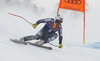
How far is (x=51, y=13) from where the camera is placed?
31.4 ft

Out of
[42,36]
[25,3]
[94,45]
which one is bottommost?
[94,45]

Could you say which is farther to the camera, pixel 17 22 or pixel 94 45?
pixel 17 22

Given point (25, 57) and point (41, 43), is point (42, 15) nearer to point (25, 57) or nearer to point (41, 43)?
point (41, 43)

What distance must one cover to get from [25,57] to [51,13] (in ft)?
20.6

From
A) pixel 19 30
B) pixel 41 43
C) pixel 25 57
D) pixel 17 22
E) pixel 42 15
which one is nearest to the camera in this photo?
pixel 25 57

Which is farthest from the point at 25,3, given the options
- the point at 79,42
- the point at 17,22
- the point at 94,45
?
the point at 94,45

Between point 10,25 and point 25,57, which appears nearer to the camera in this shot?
point 25,57

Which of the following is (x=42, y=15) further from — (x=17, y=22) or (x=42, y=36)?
(x=42, y=36)

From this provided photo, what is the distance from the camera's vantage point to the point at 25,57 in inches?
136

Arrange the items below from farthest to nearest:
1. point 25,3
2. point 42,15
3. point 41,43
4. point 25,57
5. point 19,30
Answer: point 25,3 → point 42,15 → point 19,30 → point 41,43 → point 25,57

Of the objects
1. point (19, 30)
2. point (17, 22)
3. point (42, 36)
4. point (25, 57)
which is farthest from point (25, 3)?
point (25, 57)

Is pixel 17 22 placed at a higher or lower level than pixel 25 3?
lower

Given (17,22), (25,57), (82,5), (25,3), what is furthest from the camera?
(25,3)

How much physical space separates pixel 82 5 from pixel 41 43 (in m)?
2.16
